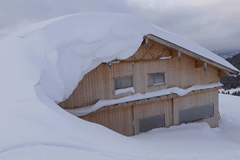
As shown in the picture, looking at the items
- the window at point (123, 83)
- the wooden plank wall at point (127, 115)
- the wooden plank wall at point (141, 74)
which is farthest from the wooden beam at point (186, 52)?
the wooden plank wall at point (127, 115)

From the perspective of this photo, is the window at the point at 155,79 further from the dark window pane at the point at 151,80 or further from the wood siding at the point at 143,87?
the wood siding at the point at 143,87

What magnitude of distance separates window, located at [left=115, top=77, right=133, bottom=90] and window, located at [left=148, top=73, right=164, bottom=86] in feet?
3.74

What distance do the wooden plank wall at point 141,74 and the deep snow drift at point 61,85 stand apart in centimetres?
85

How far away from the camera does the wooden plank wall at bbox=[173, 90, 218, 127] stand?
32.3 ft

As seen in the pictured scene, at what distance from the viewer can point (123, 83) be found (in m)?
8.51

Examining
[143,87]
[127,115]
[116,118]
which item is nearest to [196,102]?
[143,87]

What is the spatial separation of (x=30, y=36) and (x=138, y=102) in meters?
5.67

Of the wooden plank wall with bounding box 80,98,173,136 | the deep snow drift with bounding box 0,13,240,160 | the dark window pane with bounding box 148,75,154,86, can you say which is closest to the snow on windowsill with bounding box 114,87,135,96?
the wooden plank wall with bounding box 80,98,173,136

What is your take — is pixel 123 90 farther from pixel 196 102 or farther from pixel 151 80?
pixel 196 102

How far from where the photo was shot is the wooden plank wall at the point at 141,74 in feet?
25.5

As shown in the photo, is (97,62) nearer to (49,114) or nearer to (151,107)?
(151,107)

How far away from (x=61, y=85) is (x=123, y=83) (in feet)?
14.1

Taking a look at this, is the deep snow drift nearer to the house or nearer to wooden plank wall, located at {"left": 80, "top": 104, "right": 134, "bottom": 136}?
the house

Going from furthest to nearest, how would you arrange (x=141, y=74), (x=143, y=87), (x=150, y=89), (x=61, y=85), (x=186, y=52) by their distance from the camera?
(x=150, y=89), (x=143, y=87), (x=141, y=74), (x=186, y=52), (x=61, y=85)
